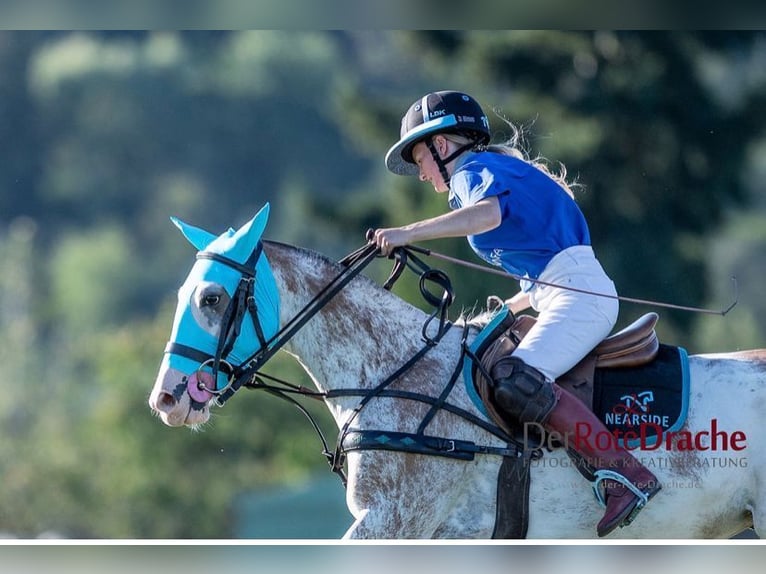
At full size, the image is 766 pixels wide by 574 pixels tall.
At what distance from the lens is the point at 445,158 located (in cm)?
596

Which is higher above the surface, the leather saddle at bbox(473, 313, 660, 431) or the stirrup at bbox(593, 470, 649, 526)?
the leather saddle at bbox(473, 313, 660, 431)

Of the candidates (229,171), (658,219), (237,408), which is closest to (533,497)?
(658,219)

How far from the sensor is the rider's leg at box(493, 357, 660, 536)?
18.0 feet

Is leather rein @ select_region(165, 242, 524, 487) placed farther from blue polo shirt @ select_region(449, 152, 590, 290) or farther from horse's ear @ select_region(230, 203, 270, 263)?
blue polo shirt @ select_region(449, 152, 590, 290)

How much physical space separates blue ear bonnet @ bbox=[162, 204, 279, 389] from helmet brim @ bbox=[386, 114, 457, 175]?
72 cm

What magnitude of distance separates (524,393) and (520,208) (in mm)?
814

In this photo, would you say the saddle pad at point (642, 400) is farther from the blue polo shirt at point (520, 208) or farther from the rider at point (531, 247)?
the blue polo shirt at point (520, 208)

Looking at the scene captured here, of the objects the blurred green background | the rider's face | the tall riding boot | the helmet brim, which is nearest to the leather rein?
the tall riding boot

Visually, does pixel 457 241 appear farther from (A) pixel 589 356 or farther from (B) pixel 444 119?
(A) pixel 589 356

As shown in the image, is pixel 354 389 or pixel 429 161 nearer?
pixel 354 389

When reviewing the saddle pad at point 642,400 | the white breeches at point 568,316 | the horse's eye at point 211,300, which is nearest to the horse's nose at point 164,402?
the horse's eye at point 211,300

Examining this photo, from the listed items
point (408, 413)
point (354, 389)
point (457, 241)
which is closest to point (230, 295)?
point (354, 389)
